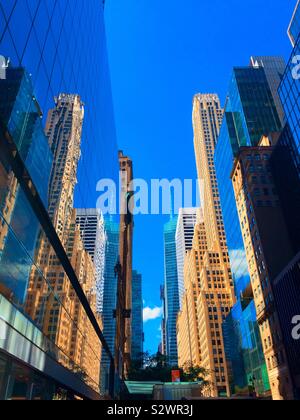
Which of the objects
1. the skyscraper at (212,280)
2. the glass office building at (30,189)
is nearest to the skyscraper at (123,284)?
the skyscraper at (212,280)

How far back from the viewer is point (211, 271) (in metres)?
145

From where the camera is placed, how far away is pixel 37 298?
1662cm

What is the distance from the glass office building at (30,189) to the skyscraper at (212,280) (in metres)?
108

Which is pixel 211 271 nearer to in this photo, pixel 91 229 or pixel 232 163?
pixel 232 163

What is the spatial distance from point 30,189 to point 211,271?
136 metres

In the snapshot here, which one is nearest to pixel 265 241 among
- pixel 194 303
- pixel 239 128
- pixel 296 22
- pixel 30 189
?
pixel 296 22

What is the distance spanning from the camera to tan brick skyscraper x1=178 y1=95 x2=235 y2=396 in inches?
4988

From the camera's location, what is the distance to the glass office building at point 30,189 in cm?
1258

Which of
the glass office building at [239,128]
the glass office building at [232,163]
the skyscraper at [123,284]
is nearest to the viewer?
the glass office building at [232,163]

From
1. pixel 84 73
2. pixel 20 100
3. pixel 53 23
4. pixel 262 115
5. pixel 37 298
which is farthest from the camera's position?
pixel 262 115

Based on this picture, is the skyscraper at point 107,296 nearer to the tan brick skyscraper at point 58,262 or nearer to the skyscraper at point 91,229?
the skyscraper at point 91,229
